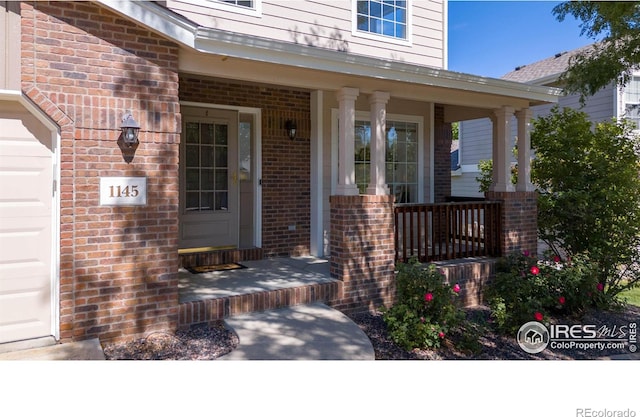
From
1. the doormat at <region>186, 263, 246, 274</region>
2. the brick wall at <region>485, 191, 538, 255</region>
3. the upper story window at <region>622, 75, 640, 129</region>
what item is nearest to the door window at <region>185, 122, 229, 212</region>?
the doormat at <region>186, 263, 246, 274</region>

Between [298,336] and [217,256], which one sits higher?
[217,256]

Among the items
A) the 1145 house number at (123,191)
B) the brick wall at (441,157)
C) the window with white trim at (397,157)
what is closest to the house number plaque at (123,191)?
the 1145 house number at (123,191)

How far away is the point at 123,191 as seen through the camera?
3977 millimetres

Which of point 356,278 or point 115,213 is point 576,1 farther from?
point 115,213

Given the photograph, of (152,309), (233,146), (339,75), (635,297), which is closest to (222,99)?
(233,146)

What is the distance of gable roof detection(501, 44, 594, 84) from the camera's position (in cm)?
1155

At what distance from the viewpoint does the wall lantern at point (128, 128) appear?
391 cm

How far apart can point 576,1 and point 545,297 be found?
12.7 ft

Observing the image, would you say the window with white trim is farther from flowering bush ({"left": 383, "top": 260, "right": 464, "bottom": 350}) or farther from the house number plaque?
the house number plaque

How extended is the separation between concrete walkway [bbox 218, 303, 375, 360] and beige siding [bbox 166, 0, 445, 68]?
3910 mm

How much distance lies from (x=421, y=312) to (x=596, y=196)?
3.90 m

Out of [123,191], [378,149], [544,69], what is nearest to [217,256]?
[123,191]

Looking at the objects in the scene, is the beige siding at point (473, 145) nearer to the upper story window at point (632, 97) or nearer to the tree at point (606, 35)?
the upper story window at point (632, 97)

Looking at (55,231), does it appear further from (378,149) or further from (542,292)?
(542,292)
